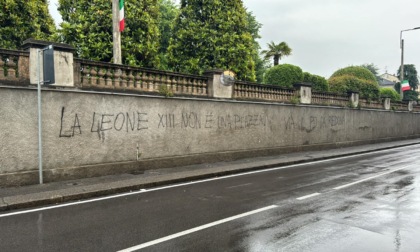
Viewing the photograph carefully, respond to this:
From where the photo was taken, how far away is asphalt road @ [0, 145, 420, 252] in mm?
4738

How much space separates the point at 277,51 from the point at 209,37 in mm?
22626

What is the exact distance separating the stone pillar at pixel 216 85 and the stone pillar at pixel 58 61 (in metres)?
5.41

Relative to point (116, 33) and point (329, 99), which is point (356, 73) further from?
point (116, 33)

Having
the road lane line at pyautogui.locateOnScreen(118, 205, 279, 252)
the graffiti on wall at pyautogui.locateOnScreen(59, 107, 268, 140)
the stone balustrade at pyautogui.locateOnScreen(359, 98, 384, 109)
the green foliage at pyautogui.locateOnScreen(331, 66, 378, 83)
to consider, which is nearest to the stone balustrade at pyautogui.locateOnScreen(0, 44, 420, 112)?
the graffiti on wall at pyautogui.locateOnScreen(59, 107, 268, 140)

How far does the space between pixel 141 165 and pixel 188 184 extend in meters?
2.25

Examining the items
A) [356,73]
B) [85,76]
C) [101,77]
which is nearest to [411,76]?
[356,73]

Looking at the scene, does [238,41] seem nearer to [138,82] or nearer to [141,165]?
[138,82]

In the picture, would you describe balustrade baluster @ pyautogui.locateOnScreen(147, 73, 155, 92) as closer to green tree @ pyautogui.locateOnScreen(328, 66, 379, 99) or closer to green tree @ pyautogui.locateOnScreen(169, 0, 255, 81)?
green tree @ pyautogui.locateOnScreen(169, 0, 255, 81)

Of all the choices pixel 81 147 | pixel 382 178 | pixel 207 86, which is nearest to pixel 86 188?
pixel 81 147

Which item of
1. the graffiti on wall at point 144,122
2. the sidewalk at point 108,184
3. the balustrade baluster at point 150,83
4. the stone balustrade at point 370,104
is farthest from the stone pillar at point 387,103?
the balustrade baluster at point 150,83

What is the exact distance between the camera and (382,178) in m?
10.1

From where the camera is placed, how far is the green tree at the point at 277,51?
38.3 meters

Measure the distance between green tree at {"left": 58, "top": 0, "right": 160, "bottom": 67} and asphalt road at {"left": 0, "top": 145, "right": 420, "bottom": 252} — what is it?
9.12 m

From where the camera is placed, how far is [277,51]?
38.8 meters
